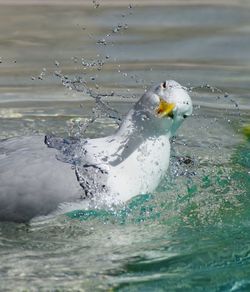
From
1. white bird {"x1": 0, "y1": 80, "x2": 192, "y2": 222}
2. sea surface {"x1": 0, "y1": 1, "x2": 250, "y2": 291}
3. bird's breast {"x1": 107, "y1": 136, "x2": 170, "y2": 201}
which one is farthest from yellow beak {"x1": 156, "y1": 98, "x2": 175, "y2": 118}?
sea surface {"x1": 0, "y1": 1, "x2": 250, "y2": 291}

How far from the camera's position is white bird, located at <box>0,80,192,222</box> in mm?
3633

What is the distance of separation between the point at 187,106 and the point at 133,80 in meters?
1.84

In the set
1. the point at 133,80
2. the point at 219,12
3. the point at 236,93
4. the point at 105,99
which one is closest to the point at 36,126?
the point at 105,99

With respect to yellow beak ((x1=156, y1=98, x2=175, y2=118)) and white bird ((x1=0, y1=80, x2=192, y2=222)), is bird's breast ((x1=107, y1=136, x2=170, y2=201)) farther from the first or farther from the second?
yellow beak ((x1=156, y1=98, x2=175, y2=118))

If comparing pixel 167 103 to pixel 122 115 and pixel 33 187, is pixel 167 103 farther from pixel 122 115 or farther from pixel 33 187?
pixel 122 115

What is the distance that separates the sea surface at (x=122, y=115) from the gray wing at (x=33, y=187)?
72 millimetres

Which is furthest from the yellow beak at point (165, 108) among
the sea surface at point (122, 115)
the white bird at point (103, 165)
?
the sea surface at point (122, 115)

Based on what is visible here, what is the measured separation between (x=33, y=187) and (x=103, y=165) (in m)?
0.25

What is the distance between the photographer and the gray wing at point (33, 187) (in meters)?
3.63

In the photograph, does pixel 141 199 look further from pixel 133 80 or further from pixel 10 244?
pixel 133 80

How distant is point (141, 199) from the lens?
12.4 feet

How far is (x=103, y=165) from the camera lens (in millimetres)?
3699

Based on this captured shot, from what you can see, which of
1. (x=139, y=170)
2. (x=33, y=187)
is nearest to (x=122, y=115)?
(x=139, y=170)

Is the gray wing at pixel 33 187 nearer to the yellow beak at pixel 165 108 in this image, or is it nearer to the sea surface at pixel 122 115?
the sea surface at pixel 122 115
